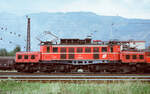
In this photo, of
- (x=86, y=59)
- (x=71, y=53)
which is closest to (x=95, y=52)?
(x=86, y=59)

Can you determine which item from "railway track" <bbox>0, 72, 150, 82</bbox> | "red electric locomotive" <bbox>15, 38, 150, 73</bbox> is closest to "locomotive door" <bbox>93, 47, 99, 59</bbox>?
"red electric locomotive" <bbox>15, 38, 150, 73</bbox>

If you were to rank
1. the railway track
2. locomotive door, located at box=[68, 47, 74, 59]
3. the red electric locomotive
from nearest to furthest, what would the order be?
the railway track → the red electric locomotive → locomotive door, located at box=[68, 47, 74, 59]

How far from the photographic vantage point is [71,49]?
24375 mm

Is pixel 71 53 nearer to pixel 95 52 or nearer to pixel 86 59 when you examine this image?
pixel 86 59

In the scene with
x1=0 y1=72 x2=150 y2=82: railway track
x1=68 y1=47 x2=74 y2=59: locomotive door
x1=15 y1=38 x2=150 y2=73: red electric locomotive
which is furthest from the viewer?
x1=68 y1=47 x2=74 y2=59: locomotive door

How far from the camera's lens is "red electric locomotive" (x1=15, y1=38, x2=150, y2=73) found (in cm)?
2416

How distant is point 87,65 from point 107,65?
264 centimetres

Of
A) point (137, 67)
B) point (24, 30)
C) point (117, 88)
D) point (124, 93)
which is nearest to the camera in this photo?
point (124, 93)

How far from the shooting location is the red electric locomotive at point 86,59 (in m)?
24.2

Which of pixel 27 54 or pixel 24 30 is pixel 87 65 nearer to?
pixel 27 54

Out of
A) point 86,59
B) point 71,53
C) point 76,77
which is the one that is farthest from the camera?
point 71,53

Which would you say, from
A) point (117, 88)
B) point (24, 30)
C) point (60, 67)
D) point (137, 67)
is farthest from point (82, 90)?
point (24, 30)

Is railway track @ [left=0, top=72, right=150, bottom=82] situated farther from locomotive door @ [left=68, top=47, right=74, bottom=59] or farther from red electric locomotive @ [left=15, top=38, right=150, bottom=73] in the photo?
locomotive door @ [left=68, top=47, right=74, bottom=59]

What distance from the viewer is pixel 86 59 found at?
24156 mm
